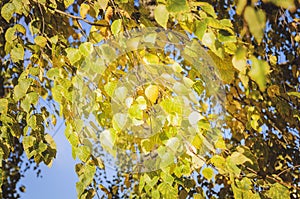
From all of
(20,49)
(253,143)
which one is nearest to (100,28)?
(20,49)

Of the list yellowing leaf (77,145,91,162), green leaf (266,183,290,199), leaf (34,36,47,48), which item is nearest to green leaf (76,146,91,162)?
yellowing leaf (77,145,91,162)

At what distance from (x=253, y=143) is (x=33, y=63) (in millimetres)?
975

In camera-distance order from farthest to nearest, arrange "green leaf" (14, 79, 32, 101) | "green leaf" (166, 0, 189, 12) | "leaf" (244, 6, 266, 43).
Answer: "green leaf" (14, 79, 32, 101)
"green leaf" (166, 0, 189, 12)
"leaf" (244, 6, 266, 43)

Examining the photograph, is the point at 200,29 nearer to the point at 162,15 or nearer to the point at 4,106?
the point at 162,15

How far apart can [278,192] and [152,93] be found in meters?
0.34

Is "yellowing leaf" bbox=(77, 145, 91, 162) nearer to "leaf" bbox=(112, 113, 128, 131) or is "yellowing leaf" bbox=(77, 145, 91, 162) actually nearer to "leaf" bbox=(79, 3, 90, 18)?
"leaf" bbox=(112, 113, 128, 131)

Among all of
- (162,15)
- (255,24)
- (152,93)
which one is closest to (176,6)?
(162,15)

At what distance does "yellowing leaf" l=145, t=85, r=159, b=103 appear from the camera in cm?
86

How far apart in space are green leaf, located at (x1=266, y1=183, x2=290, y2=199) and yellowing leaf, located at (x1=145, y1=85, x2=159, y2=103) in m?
0.32

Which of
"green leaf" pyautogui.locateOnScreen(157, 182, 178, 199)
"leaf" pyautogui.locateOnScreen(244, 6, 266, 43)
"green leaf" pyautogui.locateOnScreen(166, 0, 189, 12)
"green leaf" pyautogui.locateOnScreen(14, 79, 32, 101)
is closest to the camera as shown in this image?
"leaf" pyautogui.locateOnScreen(244, 6, 266, 43)

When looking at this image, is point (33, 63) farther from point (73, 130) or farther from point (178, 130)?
point (178, 130)

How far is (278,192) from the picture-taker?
0.95 m

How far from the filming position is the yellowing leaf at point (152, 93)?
86 cm

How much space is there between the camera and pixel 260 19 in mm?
471
